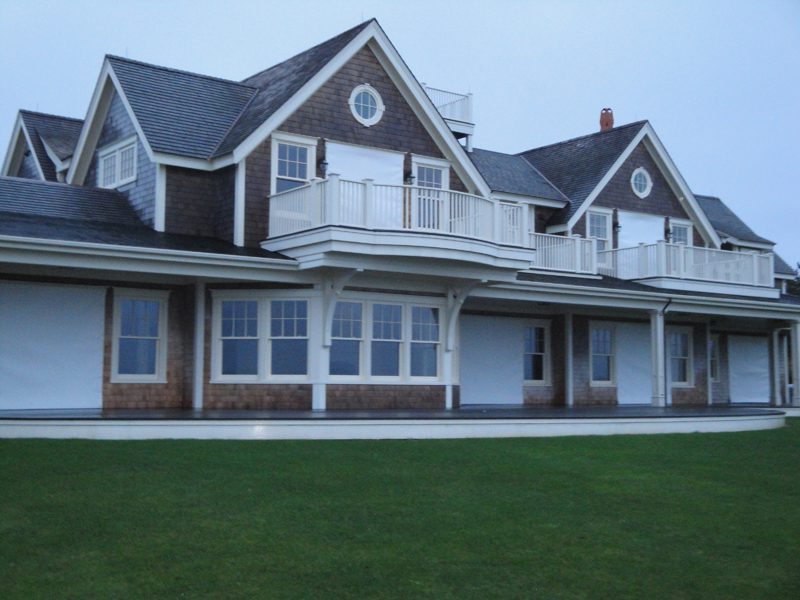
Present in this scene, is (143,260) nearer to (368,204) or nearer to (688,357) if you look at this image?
(368,204)

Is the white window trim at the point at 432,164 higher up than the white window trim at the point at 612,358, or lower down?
higher up

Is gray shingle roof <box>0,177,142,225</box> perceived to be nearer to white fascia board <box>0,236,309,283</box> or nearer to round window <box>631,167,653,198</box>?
white fascia board <box>0,236,309,283</box>

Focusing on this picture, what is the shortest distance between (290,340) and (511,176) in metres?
10.7

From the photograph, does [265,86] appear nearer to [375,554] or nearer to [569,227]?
[569,227]

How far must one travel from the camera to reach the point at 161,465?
12.7m

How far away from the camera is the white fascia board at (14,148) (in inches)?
1117

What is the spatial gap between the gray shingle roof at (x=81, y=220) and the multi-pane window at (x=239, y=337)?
1.15m

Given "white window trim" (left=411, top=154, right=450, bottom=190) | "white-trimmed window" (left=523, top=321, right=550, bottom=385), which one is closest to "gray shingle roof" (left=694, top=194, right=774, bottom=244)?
"white-trimmed window" (left=523, top=321, right=550, bottom=385)

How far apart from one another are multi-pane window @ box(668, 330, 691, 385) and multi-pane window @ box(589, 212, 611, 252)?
130 inches

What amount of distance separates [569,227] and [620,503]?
16.1m

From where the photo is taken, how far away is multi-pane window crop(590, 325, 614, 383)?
88.0 feet

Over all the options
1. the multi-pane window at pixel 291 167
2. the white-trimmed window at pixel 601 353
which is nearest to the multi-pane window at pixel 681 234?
the white-trimmed window at pixel 601 353

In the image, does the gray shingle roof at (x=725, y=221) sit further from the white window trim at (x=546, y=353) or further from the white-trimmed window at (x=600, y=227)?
the white window trim at (x=546, y=353)

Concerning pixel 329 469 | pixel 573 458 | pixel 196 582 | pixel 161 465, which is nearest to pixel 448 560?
pixel 196 582
